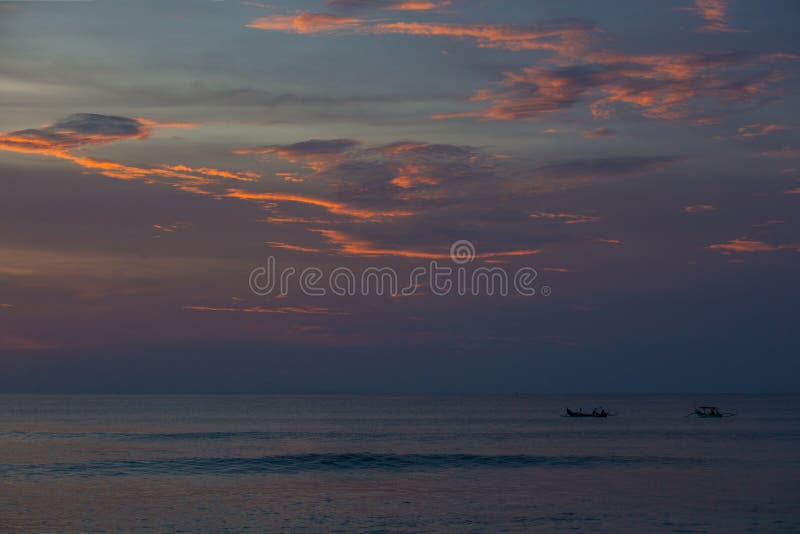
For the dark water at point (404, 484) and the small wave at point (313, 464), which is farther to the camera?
the small wave at point (313, 464)

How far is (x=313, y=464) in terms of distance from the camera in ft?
232

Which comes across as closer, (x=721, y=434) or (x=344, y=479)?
(x=344, y=479)

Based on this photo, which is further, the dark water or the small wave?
the small wave

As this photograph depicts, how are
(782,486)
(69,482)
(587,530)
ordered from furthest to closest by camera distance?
1. (69,482)
2. (782,486)
3. (587,530)

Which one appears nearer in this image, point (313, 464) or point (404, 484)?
point (404, 484)

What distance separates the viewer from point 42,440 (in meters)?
96.8

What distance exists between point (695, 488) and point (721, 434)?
5590 centimetres

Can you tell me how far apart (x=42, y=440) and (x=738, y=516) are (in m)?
79.4

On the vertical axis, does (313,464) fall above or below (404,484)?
below

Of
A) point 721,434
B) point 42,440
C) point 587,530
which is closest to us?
point 587,530

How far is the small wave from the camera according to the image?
210 feet

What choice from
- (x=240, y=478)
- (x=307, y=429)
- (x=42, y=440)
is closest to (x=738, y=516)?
(x=240, y=478)

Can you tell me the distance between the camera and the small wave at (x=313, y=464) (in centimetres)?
6400

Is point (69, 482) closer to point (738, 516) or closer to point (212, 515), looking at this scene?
point (212, 515)
